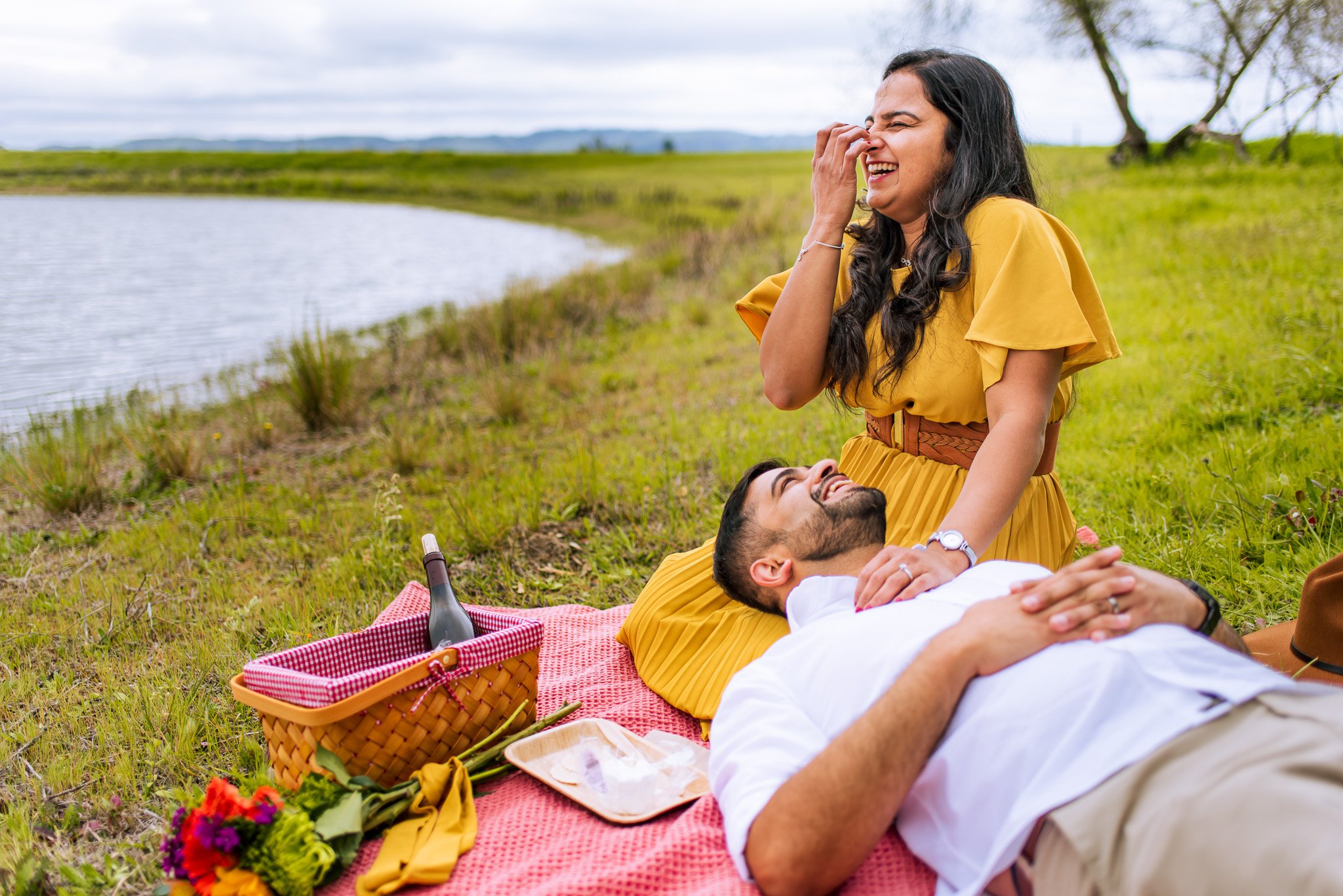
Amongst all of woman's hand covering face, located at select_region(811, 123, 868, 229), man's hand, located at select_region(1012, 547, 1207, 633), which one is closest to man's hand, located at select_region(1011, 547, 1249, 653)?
man's hand, located at select_region(1012, 547, 1207, 633)

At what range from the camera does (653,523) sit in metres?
4.95

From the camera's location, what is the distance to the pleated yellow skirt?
8.82 ft

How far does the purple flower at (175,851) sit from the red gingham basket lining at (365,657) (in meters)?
0.37

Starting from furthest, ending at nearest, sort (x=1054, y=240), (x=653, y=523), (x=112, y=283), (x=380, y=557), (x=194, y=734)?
(x=112, y=283) < (x=653, y=523) < (x=380, y=557) < (x=194, y=734) < (x=1054, y=240)

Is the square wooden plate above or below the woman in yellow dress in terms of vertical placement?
below

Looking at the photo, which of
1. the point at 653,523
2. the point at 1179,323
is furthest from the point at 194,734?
the point at 1179,323

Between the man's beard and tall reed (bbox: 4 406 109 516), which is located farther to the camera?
tall reed (bbox: 4 406 109 516)

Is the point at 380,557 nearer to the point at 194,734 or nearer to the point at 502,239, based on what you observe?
the point at 194,734

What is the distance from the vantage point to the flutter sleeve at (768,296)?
9.55 feet

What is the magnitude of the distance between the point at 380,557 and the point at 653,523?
1.44m

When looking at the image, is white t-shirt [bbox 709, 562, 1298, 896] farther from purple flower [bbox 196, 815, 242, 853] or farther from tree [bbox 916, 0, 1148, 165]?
tree [bbox 916, 0, 1148, 165]

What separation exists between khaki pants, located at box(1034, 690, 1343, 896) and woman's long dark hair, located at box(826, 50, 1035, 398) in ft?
4.35

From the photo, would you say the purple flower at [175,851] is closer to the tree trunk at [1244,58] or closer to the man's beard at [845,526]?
the man's beard at [845,526]

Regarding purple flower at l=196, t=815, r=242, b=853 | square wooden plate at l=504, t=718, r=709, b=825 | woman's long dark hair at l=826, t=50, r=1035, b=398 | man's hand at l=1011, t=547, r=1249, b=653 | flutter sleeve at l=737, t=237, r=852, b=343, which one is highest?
woman's long dark hair at l=826, t=50, r=1035, b=398
